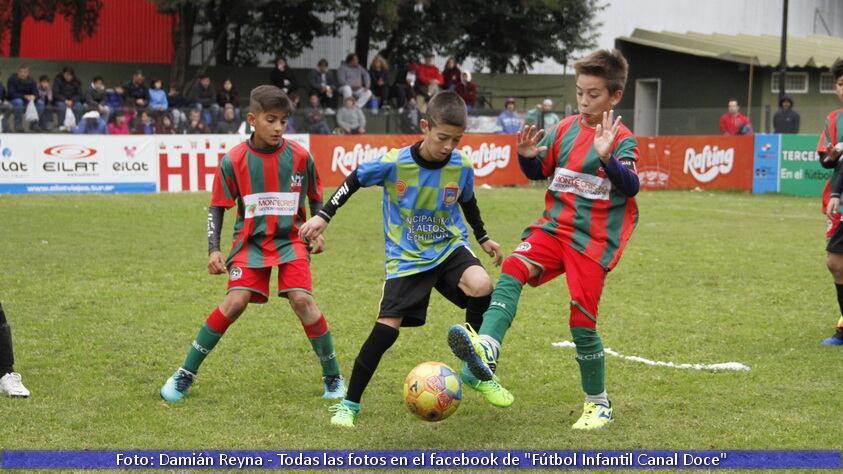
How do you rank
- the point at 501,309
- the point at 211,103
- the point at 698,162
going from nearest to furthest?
1. the point at 501,309
2. the point at 211,103
3. the point at 698,162

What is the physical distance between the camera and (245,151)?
613cm

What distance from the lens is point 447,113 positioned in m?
5.44

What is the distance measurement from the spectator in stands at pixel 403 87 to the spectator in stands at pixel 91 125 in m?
8.33

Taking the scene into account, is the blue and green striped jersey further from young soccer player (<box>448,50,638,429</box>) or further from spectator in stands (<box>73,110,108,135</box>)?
spectator in stands (<box>73,110,108,135</box>)

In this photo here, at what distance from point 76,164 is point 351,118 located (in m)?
6.87

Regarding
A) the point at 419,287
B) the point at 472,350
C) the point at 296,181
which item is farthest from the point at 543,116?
the point at 472,350

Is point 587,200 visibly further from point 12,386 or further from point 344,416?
point 12,386

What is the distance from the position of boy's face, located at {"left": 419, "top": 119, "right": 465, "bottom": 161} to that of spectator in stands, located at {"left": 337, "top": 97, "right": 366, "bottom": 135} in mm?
18999

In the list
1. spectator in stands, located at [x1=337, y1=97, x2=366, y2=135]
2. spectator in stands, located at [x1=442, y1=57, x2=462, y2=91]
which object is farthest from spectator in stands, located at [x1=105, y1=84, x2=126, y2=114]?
spectator in stands, located at [x1=442, y1=57, x2=462, y2=91]

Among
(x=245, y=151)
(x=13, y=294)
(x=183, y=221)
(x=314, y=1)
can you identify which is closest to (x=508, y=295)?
(x=245, y=151)

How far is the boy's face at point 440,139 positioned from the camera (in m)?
5.48

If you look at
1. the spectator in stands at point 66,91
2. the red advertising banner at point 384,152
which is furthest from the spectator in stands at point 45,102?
the red advertising banner at point 384,152

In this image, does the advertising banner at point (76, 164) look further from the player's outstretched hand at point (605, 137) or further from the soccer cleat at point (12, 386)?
the player's outstretched hand at point (605, 137)

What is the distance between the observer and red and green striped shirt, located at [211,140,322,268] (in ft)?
19.9
